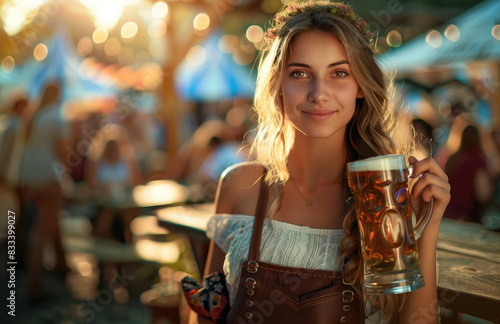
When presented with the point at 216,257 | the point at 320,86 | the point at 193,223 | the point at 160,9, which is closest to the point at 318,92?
the point at 320,86

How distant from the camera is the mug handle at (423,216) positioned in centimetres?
114

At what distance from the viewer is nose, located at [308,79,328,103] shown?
1382 millimetres

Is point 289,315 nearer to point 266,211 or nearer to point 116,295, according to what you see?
point 266,211

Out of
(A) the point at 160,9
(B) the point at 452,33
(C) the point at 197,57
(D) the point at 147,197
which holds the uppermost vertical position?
(A) the point at 160,9

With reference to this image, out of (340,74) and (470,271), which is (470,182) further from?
(340,74)

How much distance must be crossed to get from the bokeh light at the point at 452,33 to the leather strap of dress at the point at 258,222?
312 cm

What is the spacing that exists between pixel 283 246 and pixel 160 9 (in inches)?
199

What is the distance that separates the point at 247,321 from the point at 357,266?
0.36 metres

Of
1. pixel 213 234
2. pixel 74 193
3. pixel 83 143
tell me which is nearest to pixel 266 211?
pixel 213 234

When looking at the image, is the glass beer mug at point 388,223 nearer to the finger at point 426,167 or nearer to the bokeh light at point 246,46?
the finger at point 426,167

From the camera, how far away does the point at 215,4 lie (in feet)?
17.9

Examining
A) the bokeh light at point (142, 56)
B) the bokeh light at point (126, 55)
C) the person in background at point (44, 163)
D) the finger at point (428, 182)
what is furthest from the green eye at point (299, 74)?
the bokeh light at point (142, 56)

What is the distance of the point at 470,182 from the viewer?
3.42 m

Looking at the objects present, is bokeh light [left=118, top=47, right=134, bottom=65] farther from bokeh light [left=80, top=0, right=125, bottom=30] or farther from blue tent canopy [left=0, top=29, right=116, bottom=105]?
bokeh light [left=80, top=0, right=125, bottom=30]
